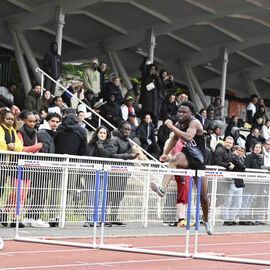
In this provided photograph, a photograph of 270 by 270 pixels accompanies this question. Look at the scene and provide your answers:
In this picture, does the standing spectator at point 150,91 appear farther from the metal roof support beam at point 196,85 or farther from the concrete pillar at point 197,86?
the concrete pillar at point 197,86

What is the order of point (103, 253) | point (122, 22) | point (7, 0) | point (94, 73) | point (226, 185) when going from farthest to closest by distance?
point (122, 22) < point (7, 0) < point (94, 73) < point (226, 185) < point (103, 253)

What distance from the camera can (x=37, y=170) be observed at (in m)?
15.5

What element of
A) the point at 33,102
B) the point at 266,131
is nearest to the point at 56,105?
the point at 33,102

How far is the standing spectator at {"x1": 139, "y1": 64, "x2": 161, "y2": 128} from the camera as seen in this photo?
26047 millimetres

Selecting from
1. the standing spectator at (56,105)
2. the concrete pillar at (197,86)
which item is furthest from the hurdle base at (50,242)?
the concrete pillar at (197,86)

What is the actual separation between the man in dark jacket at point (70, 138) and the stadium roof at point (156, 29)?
40.2 feet

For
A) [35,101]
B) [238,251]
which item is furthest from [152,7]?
[238,251]

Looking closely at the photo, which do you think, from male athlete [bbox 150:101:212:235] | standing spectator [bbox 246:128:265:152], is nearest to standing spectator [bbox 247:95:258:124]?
standing spectator [bbox 246:128:265:152]

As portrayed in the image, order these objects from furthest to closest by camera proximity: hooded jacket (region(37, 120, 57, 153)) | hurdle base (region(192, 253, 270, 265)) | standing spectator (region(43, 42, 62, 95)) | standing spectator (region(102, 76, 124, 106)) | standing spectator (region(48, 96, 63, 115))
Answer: standing spectator (region(102, 76, 124, 106)) → standing spectator (region(43, 42, 62, 95)) → standing spectator (region(48, 96, 63, 115)) → hooded jacket (region(37, 120, 57, 153)) → hurdle base (region(192, 253, 270, 265))

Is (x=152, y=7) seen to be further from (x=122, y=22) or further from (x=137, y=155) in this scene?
(x=137, y=155)

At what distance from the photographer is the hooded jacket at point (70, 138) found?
55.0 ft

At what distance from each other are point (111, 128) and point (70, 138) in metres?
7.99

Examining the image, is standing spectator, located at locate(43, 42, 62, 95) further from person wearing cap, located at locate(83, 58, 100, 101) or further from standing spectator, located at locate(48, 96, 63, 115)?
standing spectator, located at locate(48, 96, 63, 115)

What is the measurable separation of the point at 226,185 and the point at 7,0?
41.6ft
